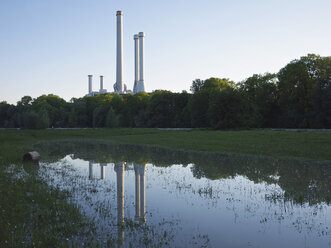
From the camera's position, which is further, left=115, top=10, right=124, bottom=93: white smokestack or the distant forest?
left=115, top=10, right=124, bottom=93: white smokestack

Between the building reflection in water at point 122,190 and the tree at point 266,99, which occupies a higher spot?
the tree at point 266,99

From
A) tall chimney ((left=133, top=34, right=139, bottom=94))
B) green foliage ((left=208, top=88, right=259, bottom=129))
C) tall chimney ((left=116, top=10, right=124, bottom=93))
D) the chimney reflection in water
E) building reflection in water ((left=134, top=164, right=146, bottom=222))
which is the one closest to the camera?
the chimney reflection in water

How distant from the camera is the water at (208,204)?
7.88 meters

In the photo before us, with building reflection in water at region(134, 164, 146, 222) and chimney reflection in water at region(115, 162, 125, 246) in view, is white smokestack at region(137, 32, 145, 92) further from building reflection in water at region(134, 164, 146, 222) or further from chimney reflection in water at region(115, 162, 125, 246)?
building reflection in water at region(134, 164, 146, 222)

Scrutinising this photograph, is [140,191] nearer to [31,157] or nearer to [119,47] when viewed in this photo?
[31,157]

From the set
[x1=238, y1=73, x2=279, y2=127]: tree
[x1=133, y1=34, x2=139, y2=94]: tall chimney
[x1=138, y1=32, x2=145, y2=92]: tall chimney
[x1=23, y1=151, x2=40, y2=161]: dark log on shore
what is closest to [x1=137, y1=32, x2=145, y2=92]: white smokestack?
[x1=138, y1=32, x2=145, y2=92]: tall chimney

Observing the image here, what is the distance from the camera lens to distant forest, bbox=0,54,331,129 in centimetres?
6144

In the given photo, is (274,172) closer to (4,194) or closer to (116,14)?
(4,194)

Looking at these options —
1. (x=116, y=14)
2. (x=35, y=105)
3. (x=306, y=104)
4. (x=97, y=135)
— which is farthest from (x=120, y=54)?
(x=306, y=104)

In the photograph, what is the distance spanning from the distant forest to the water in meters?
45.8

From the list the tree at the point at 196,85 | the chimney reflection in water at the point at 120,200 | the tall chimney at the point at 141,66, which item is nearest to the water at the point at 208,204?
the chimney reflection in water at the point at 120,200

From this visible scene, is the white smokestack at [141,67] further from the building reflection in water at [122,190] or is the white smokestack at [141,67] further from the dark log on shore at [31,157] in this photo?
the building reflection in water at [122,190]

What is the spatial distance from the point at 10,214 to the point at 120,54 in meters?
111

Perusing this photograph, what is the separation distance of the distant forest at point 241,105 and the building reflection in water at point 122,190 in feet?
154
